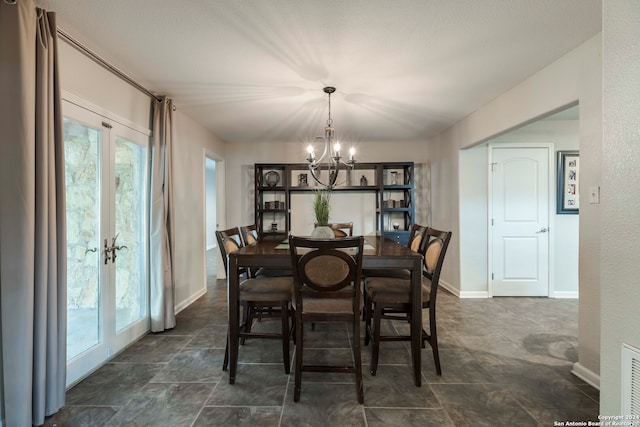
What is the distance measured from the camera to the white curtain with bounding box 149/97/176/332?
8.93 ft

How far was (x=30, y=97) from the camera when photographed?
4.84ft

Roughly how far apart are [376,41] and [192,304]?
356cm

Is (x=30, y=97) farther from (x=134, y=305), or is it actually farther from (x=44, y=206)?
(x=134, y=305)

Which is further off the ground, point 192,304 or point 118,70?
point 118,70

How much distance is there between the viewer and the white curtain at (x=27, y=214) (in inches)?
56.3

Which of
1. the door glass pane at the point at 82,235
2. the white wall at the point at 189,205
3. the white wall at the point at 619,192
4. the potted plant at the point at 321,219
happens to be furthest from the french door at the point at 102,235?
the white wall at the point at 619,192

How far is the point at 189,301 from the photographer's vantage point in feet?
11.7

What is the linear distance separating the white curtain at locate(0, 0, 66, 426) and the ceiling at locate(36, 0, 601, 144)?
346mm

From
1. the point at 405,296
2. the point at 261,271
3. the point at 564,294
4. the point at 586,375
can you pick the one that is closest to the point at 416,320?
the point at 405,296

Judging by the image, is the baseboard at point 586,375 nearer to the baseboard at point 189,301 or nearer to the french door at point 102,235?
the french door at point 102,235

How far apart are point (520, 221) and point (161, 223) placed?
4459 millimetres

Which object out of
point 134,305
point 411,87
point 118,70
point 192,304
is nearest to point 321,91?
point 411,87

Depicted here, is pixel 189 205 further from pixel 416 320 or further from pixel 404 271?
pixel 416 320

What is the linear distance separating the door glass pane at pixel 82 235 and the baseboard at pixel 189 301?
3.74ft
